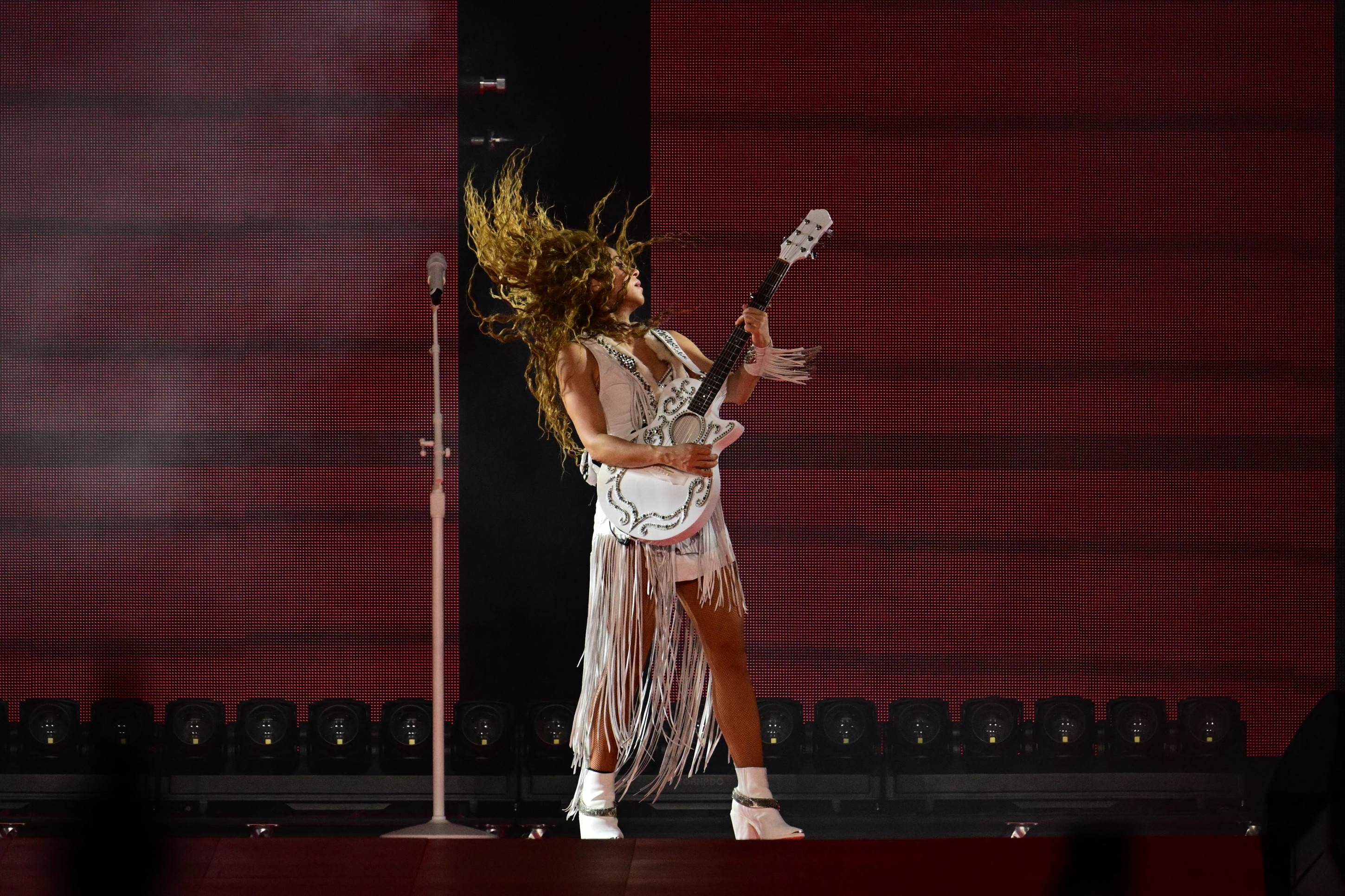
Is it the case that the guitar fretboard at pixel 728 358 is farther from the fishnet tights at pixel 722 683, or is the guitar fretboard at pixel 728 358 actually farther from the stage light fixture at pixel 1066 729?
the stage light fixture at pixel 1066 729

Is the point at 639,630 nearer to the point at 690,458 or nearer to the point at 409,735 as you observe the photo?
the point at 690,458

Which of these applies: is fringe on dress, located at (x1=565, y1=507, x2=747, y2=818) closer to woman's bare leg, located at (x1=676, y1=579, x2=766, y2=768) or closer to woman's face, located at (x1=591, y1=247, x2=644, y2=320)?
woman's bare leg, located at (x1=676, y1=579, x2=766, y2=768)

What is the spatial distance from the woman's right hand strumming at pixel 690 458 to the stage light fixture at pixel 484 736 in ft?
4.44

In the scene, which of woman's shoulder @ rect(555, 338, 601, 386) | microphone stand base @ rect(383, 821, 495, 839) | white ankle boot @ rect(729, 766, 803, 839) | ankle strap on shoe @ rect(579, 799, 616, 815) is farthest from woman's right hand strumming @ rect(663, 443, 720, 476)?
microphone stand base @ rect(383, 821, 495, 839)

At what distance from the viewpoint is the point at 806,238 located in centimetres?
314

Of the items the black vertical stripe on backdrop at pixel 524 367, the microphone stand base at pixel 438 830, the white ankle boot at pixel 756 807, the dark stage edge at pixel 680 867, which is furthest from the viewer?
the black vertical stripe on backdrop at pixel 524 367

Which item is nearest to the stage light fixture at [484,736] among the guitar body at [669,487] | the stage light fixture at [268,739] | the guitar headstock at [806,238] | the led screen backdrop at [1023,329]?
the stage light fixture at [268,739]

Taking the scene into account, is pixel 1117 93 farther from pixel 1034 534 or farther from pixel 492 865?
pixel 492 865

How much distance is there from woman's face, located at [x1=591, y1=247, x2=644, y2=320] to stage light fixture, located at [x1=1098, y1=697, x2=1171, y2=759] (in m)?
1.99

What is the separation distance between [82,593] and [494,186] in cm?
192

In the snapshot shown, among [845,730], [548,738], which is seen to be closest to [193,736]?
[548,738]

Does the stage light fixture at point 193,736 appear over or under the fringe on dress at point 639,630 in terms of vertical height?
under

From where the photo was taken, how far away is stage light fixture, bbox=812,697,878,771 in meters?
4.07

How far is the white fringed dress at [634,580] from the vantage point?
3.13m
